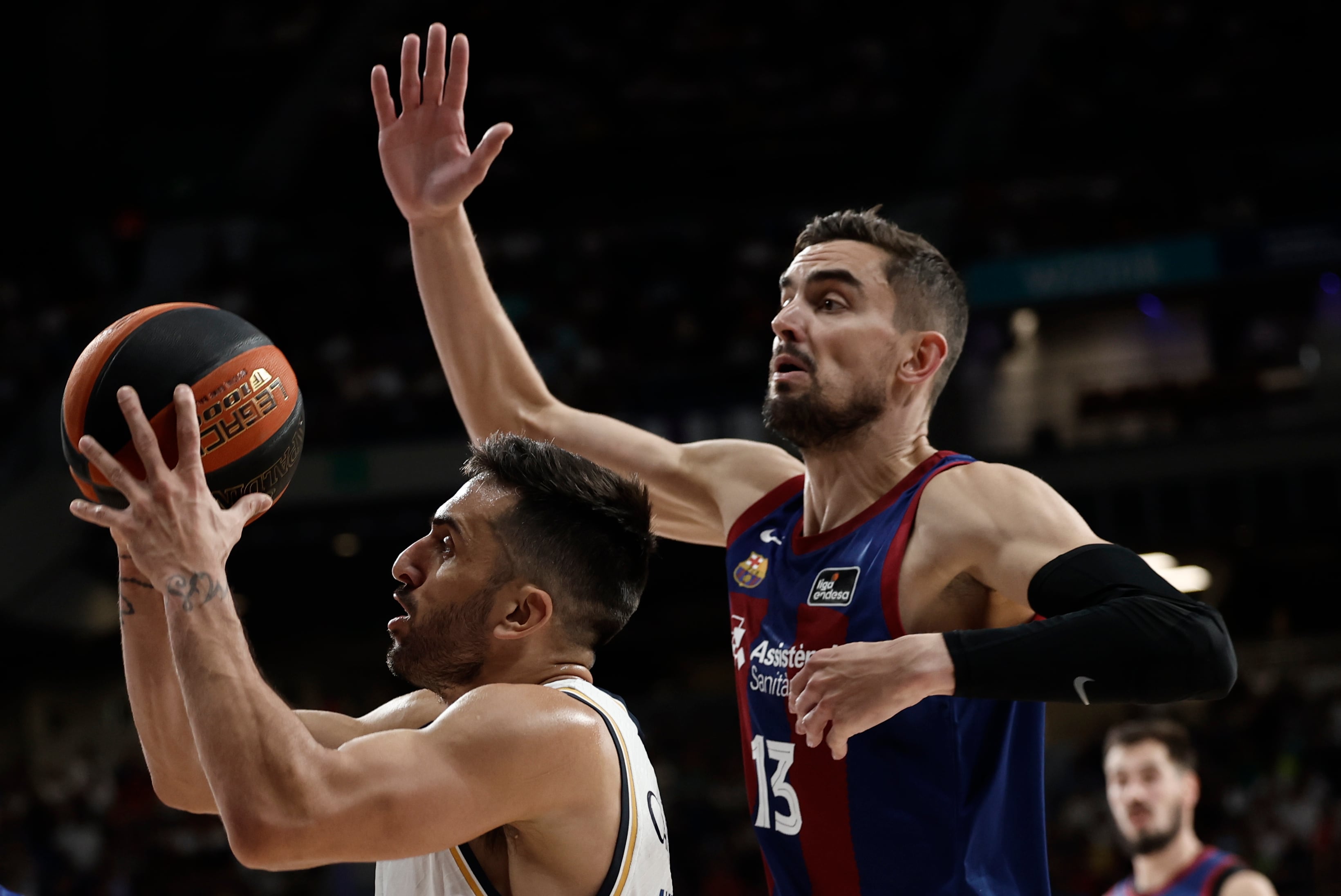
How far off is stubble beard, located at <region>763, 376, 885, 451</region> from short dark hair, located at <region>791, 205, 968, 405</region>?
21cm

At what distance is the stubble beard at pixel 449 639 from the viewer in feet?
8.59

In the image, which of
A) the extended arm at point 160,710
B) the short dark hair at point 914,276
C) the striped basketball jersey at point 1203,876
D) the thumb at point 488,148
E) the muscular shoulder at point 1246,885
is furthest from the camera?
the striped basketball jersey at point 1203,876

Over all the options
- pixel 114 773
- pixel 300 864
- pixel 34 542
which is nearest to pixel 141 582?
pixel 300 864

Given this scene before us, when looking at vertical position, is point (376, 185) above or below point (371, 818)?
above

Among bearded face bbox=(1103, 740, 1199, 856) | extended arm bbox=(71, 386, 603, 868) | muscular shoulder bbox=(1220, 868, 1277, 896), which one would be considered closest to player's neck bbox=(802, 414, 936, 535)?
extended arm bbox=(71, 386, 603, 868)

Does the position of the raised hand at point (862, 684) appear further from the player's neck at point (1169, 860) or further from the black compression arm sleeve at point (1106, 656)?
the player's neck at point (1169, 860)

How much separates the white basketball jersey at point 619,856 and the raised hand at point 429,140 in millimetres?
1492

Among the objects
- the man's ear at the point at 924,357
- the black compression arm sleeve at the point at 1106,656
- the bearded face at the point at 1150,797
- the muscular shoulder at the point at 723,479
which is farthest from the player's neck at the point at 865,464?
the bearded face at the point at 1150,797

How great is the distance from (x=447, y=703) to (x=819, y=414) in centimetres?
102

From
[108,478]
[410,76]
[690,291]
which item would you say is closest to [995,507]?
[108,478]

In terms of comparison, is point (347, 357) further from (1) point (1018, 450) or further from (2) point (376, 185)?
(1) point (1018, 450)

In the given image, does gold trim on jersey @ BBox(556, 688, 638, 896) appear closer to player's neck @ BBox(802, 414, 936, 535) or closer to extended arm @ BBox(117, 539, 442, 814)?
extended arm @ BBox(117, 539, 442, 814)

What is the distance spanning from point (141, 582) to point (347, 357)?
1377 centimetres

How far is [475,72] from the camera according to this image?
2028 centimetres
